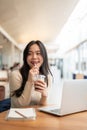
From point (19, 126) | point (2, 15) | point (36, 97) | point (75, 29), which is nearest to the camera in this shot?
point (19, 126)

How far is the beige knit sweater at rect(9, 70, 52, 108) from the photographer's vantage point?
1.70m

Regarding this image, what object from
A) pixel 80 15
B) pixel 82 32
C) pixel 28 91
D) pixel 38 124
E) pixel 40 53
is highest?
pixel 80 15

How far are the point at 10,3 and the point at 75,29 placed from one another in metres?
5.35

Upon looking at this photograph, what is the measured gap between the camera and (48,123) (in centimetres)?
119

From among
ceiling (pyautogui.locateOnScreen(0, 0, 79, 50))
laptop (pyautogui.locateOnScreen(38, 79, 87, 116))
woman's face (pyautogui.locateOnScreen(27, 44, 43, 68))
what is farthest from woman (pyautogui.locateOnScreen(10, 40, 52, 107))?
ceiling (pyautogui.locateOnScreen(0, 0, 79, 50))

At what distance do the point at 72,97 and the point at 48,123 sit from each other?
0.88ft

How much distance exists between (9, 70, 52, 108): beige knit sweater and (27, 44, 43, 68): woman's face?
0.55 feet

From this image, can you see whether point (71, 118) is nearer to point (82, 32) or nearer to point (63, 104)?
point (63, 104)

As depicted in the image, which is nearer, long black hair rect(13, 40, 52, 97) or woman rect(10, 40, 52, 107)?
woman rect(10, 40, 52, 107)

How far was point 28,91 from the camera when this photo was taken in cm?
170

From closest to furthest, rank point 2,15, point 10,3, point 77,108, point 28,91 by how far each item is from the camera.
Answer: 1. point 77,108
2. point 28,91
3. point 10,3
4. point 2,15

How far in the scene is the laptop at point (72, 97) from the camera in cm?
131

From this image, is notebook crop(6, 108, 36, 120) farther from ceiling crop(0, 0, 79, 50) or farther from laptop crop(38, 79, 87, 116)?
ceiling crop(0, 0, 79, 50)

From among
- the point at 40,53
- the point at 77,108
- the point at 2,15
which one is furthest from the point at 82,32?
the point at 77,108
